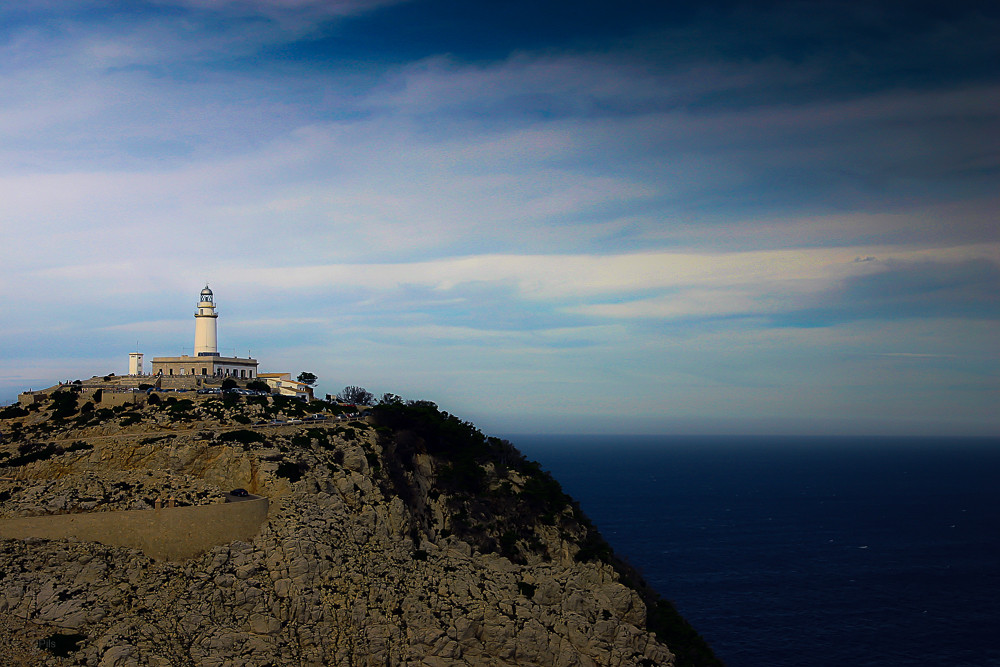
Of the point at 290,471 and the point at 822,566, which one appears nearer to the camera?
the point at 290,471

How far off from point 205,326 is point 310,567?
130 ft

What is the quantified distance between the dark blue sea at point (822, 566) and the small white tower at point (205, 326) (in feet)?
175

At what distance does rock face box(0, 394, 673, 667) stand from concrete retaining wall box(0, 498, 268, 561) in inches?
25.7

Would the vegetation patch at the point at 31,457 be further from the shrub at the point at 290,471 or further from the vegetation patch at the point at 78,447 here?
the shrub at the point at 290,471

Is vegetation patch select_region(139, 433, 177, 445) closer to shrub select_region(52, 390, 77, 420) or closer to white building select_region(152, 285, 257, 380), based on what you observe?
shrub select_region(52, 390, 77, 420)

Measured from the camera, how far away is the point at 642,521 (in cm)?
12781

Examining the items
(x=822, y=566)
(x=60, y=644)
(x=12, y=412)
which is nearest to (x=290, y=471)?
(x=60, y=644)

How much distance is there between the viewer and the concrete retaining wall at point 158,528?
40125 mm

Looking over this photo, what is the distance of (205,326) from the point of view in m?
76.4

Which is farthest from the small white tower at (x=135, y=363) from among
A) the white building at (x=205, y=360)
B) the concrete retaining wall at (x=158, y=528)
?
the concrete retaining wall at (x=158, y=528)

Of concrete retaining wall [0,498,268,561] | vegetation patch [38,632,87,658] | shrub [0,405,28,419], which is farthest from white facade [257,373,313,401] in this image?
vegetation patch [38,632,87,658]

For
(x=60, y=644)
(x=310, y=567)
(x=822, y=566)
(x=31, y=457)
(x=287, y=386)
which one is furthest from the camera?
(x=822, y=566)

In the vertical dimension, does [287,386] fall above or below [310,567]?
above

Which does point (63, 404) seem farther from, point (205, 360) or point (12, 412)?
point (205, 360)
